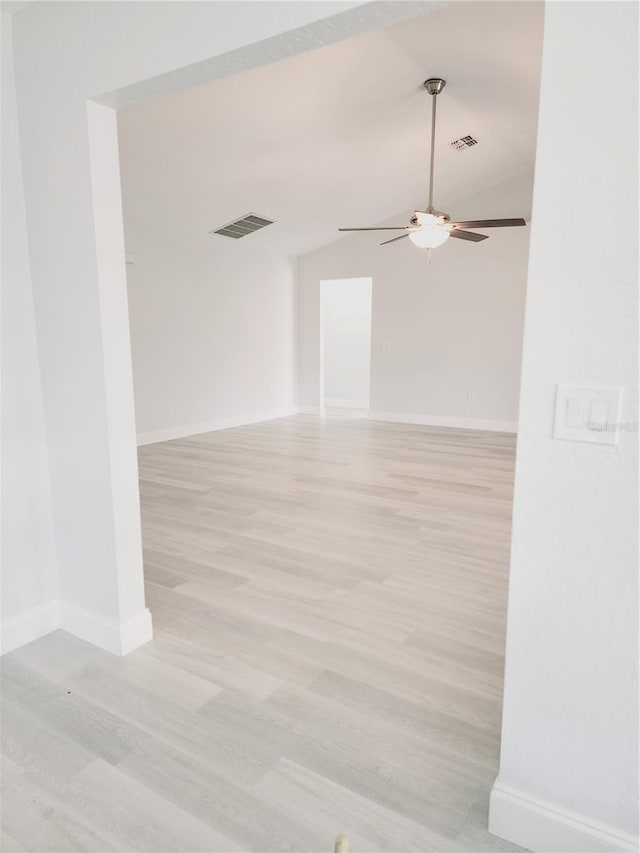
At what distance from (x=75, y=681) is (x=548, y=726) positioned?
1580mm

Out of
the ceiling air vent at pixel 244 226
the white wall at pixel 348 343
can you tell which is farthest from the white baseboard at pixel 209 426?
the ceiling air vent at pixel 244 226

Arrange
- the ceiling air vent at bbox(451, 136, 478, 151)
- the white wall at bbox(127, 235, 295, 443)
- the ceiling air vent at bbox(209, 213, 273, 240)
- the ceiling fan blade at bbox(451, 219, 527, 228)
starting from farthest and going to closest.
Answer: the ceiling air vent at bbox(209, 213, 273, 240) → the white wall at bbox(127, 235, 295, 443) → the ceiling air vent at bbox(451, 136, 478, 151) → the ceiling fan blade at bbox(451, 219, 527, 228)

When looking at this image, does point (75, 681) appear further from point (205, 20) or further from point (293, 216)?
point (293, 216)

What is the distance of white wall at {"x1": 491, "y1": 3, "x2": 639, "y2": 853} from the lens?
98cm

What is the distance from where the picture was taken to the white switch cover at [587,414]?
1.04 meters

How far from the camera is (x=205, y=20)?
4.75 feet

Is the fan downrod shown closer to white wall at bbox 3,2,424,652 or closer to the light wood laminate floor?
white wall at bbox 3,2,424,652

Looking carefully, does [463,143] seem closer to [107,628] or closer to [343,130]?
[343,130]

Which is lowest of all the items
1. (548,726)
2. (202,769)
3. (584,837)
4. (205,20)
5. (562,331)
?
(202,769)

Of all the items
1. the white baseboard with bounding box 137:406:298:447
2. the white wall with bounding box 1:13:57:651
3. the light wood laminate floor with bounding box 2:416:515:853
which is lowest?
the light wood laminate floor with bounding box 2:416:515:853

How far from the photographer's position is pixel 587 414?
106cm

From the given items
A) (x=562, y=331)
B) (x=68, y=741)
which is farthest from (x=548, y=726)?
(x=68, y=741)

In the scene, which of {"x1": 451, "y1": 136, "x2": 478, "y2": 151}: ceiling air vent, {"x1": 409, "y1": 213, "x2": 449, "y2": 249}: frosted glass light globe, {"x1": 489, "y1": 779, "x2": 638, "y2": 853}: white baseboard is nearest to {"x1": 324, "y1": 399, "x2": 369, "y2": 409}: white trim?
{"x1": 451, "y1": 136, "x2": 478, "y2": 151}: ceiling air vent

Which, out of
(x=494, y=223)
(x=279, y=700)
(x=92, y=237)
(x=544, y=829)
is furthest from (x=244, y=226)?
(x=544, y=829)
